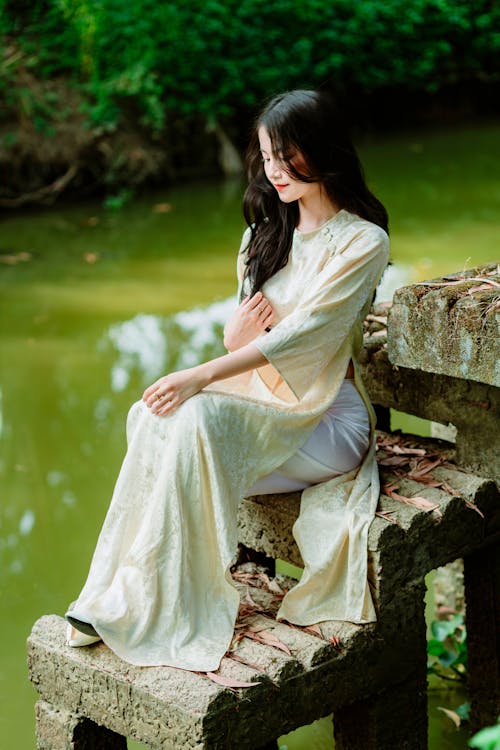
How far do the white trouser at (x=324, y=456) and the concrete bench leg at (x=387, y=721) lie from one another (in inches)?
20.1

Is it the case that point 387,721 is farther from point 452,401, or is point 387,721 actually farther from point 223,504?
point 452,401

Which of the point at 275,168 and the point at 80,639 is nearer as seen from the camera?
the point at 80,639

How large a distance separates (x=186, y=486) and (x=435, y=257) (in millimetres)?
5136

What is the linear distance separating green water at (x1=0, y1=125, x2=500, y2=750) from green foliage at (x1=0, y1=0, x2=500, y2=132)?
113 cm

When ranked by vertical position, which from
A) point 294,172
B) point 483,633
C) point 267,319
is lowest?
point 483,633

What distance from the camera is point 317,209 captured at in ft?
9.11

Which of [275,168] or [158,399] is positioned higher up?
[275,168]

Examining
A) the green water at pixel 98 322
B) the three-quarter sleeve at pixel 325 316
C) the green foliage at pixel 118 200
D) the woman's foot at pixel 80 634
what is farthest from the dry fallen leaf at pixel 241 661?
the green foliage at pixel 118 200

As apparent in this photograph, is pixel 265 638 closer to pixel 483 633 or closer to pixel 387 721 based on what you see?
pixel 387 721

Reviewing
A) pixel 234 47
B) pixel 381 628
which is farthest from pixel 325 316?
pixel 234 47

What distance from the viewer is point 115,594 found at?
238cm

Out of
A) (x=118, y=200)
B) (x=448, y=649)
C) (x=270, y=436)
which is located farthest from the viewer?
(x=118, y=200)

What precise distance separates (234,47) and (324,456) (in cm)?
986

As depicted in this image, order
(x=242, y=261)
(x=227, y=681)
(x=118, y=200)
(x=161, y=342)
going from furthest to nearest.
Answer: (x=118, y=200) < (x=161, y=342) < (x=242, y=261) < (x=227, y=681)
